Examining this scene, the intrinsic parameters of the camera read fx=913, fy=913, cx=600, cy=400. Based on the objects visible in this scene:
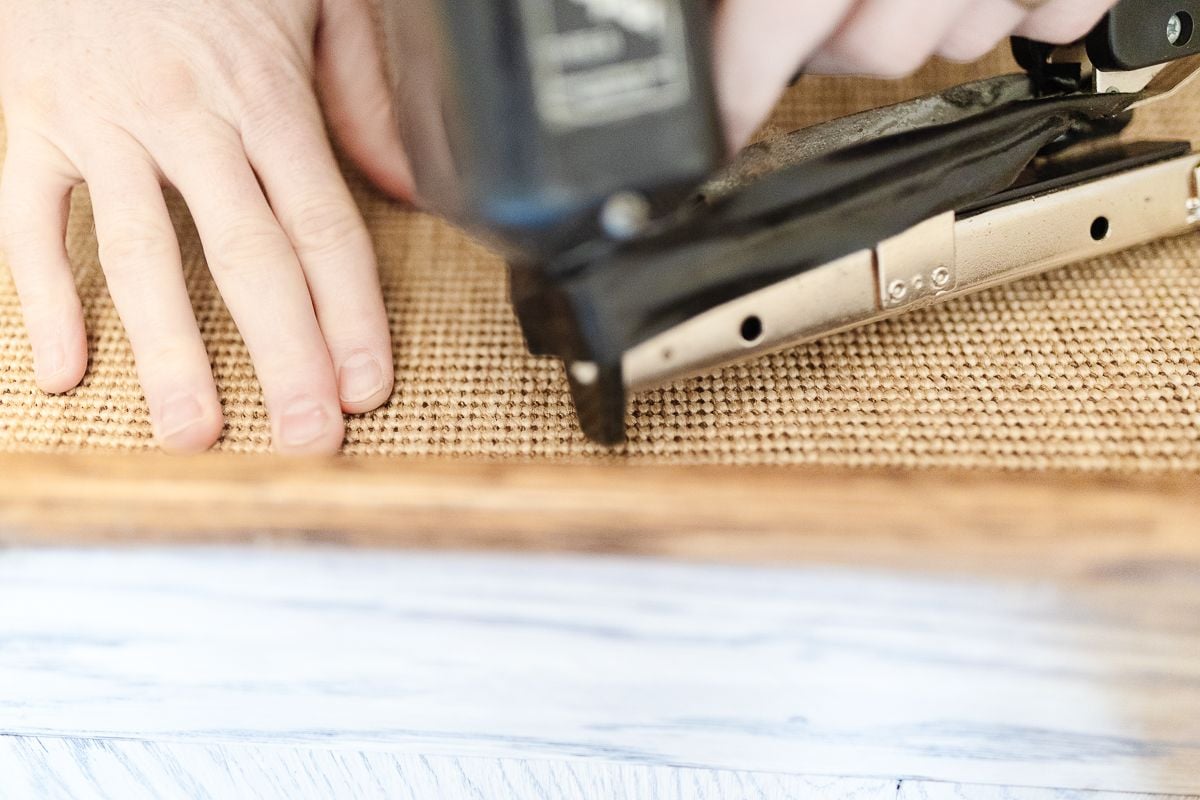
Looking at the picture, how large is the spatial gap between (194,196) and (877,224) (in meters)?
0.30

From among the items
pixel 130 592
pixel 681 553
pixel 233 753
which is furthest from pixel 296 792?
pixel 681 553

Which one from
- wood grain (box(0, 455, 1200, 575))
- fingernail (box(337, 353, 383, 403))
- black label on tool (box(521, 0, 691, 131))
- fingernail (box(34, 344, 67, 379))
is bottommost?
wood grain (box(0, 455, 1200, 575))

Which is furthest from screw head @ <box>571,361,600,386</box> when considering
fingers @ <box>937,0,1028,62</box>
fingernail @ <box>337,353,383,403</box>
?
fingers @ <box>937,0,1028,62</box>

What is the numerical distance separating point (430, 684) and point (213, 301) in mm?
201

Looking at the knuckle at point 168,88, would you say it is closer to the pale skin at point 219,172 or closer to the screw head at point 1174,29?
the pale skin at point 219,172

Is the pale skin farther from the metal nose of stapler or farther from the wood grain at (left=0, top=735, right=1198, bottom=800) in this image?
the wood grain at (left=0, top=735, right=1198, bottom=800)

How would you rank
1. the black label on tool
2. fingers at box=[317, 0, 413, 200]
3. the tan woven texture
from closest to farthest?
1. the black label on tool
2. the tan woven texture
3. fingers at box=[317, 0, 413, 200]

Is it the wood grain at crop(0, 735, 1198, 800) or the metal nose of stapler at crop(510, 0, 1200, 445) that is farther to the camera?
the wood grain at crop(0, 735, 1198, 800)

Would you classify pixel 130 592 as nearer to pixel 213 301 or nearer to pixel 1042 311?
pixel 213 301

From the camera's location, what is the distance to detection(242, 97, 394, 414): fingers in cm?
38

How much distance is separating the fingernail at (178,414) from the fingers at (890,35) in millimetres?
282

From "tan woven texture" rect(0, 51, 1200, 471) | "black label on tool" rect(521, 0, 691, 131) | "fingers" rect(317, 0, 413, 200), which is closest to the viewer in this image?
"black label on tool" rect(521, 0, 691, 131)

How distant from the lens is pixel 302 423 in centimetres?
37

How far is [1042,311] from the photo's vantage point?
402 millimetres
